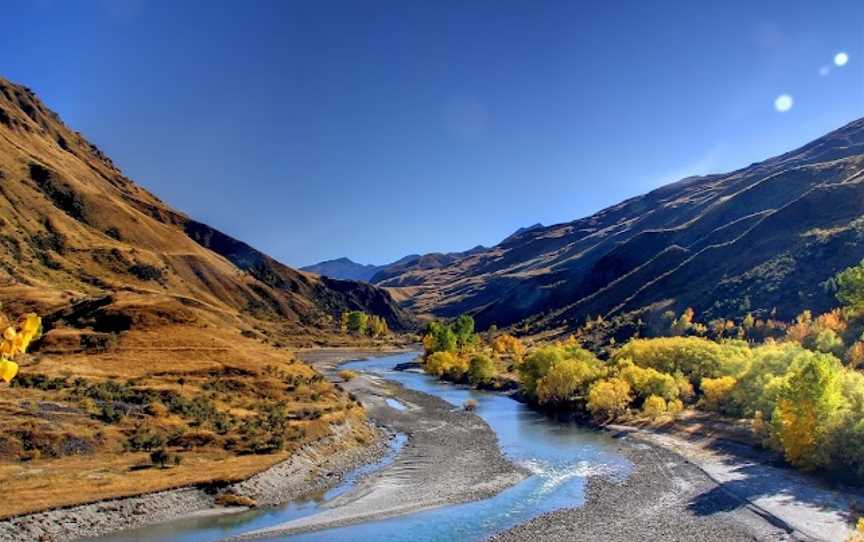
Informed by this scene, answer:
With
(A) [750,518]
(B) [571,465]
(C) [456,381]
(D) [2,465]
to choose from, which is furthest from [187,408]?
(C) [456,381]

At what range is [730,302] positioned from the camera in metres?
196

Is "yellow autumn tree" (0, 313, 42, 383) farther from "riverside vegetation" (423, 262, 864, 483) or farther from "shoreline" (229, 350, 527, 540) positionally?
"riverside vegetation" (423, 262, 864, 483)

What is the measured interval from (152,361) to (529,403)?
2879 inches

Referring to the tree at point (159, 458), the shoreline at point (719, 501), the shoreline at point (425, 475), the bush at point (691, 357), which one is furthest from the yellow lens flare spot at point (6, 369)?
the bush at point (691, 357)

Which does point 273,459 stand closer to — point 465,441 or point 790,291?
point 465,441

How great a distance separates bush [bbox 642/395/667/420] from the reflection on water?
11348mm

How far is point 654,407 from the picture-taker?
355ft

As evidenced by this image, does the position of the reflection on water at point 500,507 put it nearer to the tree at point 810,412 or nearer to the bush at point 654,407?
the bush at point 654,407

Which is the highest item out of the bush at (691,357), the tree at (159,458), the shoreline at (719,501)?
the tree at (159,458)

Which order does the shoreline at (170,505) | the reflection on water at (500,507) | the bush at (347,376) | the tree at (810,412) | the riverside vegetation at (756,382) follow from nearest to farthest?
the shoreline at (170,505) → the reflection on water at (500,507) → the tree at (810,412) → the riverside vegetation at (756,382) → the bush at (347,376)

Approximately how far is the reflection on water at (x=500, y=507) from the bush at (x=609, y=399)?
9069 mm

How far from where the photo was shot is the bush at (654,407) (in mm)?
107375

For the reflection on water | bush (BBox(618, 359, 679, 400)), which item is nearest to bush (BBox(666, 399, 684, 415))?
bush (BBox(618, 359, 679, 400))

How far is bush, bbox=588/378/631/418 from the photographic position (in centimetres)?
11200
